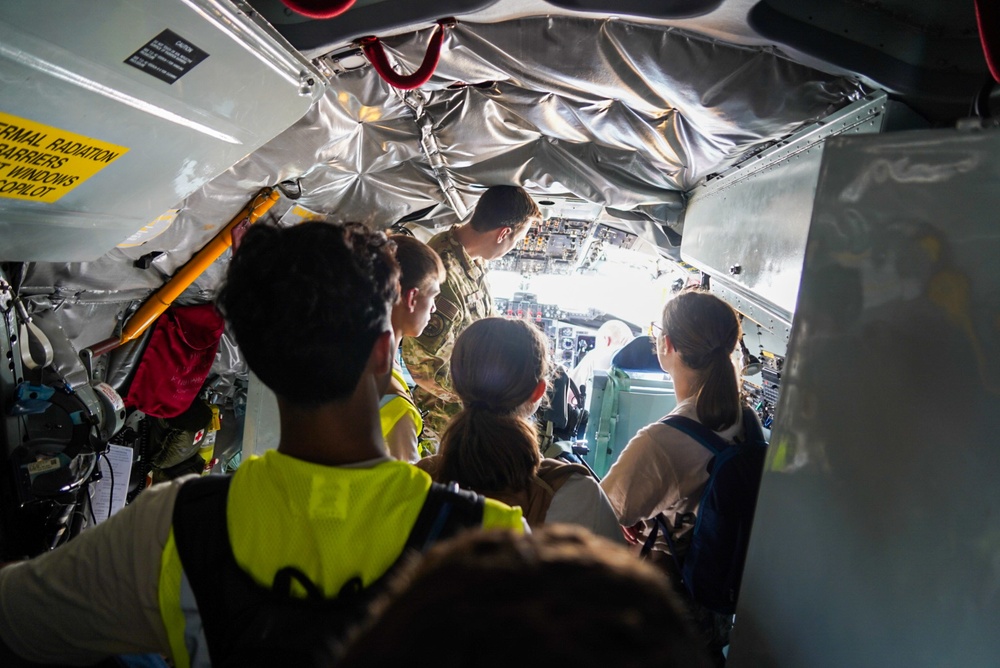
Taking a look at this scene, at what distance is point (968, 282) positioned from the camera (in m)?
1.12

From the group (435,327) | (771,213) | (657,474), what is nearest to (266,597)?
(657,474)

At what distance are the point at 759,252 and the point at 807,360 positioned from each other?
119 centimetres

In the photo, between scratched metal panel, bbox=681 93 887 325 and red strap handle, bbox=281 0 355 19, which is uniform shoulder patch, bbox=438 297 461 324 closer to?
scratched metal panel, bbox=681 93 887 325

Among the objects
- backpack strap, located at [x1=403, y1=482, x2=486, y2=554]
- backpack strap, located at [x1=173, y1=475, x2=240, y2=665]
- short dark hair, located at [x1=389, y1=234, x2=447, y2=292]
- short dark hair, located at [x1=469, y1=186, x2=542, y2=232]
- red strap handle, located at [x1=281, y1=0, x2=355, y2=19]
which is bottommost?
backpack strap, located at [x1=173, y1=475, x2=240, y2=665]

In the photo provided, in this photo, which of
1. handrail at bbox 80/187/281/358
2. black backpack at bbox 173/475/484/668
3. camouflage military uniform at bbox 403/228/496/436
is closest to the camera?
black backpack at bbox 173/475/484/668

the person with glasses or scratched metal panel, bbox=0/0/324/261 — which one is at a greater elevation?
scratched metal panel, bbox=0/0/324/261

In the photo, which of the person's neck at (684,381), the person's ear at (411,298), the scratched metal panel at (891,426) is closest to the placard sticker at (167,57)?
the person's ear at (411,298)

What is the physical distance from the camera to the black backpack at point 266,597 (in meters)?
0.81

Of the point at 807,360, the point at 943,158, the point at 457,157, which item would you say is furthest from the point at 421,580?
the point at 457,157

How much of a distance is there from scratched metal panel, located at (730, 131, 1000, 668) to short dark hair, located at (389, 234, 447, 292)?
4.85 feet

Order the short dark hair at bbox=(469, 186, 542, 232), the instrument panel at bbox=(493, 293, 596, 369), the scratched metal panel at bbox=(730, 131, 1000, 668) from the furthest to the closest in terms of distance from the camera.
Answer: the instrument panel at bbox=(493, 293, 596, 369)
the short dark hair at bbox=(469, 186, 542, 232)
the scratched metal panel at bbox=(730, 131, 1000, 668)

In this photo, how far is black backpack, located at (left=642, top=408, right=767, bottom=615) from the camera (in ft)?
6.26

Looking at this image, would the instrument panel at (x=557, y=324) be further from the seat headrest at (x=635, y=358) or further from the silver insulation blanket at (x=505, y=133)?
the silver insulation blanket at (x=505, y=133)

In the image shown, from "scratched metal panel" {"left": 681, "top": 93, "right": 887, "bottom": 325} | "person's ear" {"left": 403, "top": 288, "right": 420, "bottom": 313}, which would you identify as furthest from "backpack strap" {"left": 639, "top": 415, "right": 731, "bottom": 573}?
"person's ear" {"left": 403, "top": 288, "right": 420, "bottom": 313}
